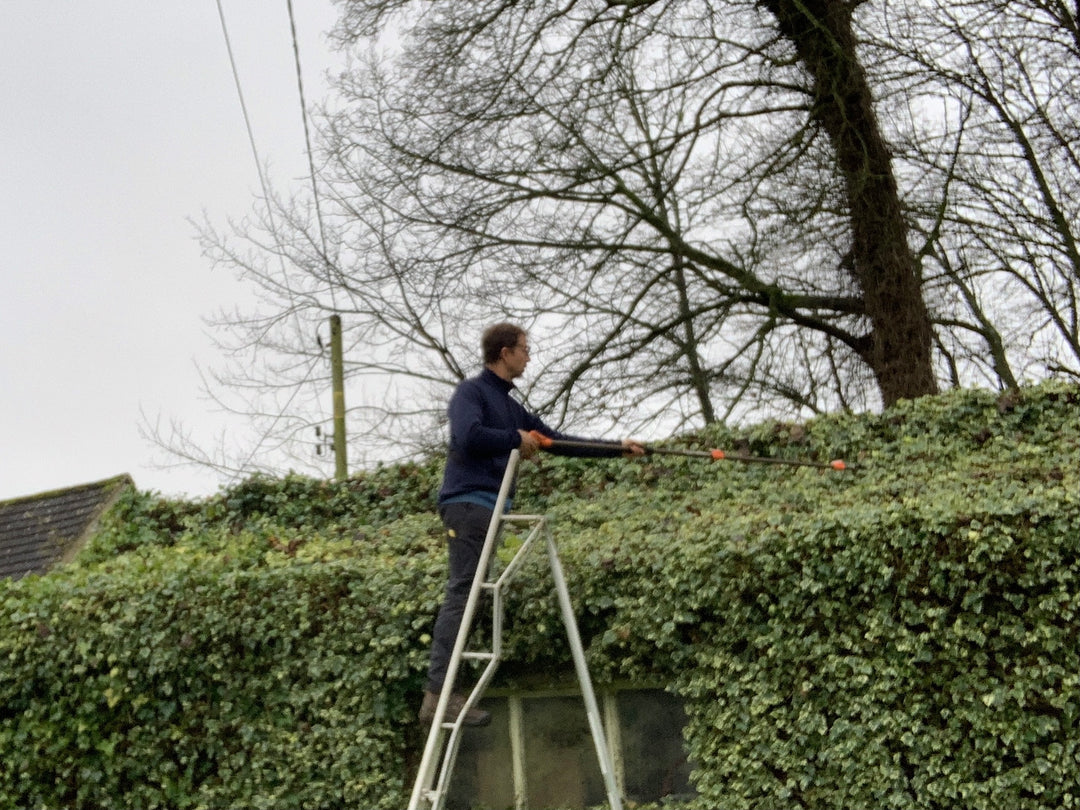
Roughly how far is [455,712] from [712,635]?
1626 mm

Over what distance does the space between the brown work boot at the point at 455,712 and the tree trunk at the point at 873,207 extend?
869 cm

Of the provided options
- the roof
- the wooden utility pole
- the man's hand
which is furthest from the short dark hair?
the wooden utility pole

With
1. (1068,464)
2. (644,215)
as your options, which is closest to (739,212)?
(644,215)

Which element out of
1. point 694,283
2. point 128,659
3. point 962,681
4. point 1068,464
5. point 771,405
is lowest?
point 962,681

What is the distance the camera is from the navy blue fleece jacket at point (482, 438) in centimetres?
666

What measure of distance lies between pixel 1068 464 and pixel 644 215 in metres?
7.37

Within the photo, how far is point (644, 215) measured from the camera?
583 inches

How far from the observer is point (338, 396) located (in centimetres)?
1861

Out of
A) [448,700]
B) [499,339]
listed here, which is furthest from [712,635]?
[499,339]

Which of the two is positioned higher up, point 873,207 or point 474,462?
point 873,207

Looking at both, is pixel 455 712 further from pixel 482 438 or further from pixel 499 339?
pixel 499 339

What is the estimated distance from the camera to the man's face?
23.3 ft

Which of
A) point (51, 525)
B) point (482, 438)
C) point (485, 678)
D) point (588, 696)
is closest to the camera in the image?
point (588, 696)

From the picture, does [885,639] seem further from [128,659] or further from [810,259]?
[810,259]
